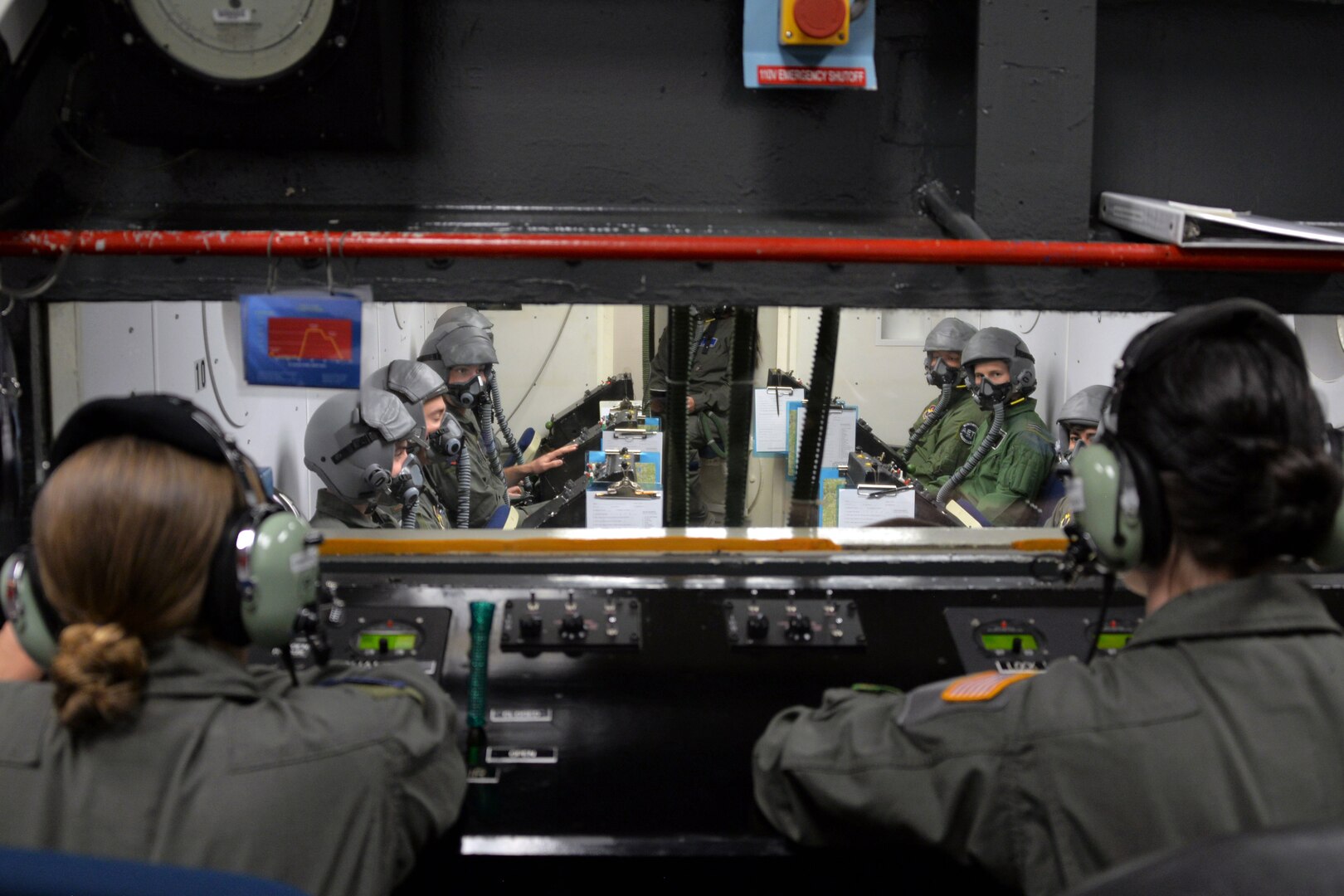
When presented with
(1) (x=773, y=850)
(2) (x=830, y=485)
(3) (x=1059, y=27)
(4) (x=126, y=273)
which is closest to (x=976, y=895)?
Answer: (1) (x=773, y=850)

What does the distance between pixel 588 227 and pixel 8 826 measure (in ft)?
4.19

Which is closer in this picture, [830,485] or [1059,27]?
[1059,27]

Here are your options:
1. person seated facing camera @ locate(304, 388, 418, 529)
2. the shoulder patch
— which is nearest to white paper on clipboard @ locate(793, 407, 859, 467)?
person seated facing camera @ locate(304, 388, 418, 529)

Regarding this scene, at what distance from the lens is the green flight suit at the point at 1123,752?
132 centimetres

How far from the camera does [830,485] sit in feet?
15.7

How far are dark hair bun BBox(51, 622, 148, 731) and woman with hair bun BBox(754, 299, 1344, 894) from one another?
2.82ft

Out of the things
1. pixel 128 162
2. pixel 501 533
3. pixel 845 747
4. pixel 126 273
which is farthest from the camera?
pixel 501 533

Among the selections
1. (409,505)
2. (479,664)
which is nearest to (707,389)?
(409,505)

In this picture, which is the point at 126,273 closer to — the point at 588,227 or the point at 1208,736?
the point at 588,227

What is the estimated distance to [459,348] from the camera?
5.45 m

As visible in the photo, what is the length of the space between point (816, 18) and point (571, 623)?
1.10 meters

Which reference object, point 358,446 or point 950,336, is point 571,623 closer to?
point 358,446

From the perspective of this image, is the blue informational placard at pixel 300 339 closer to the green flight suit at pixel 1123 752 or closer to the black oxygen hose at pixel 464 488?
the green flight suit at pixel 1123 752

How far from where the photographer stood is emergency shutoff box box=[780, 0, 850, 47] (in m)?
1.98
